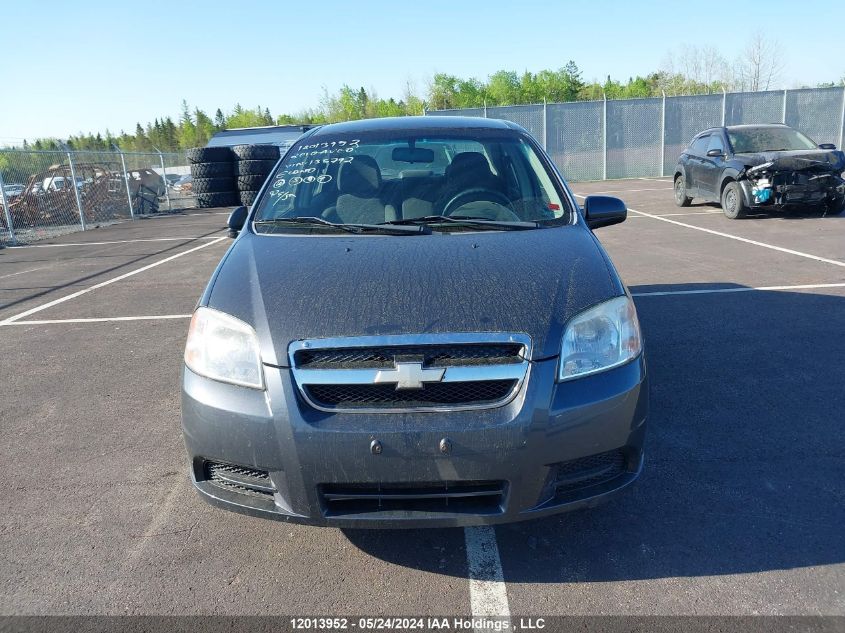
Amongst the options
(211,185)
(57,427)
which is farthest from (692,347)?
(211,185)

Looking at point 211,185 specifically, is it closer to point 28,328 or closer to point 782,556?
point 28,328

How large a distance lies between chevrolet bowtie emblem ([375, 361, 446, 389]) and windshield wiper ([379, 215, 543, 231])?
3.97ft

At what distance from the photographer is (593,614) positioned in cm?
220

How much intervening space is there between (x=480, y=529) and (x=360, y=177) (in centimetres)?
205

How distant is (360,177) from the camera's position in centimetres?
365

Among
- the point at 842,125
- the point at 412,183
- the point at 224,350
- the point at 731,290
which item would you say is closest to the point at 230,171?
the point at 731,290

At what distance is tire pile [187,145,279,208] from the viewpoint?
634 inches

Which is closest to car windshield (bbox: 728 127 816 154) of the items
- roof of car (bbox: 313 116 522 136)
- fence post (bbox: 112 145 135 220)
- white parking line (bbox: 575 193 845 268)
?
white parking line (bbox: 575 193 845 268)

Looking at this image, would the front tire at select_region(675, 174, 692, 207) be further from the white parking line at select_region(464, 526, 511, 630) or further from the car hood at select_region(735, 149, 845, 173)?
the white parking line at select_region(464, 526, 511, 630)

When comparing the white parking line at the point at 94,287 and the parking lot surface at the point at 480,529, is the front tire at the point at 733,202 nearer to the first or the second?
the parking lot surface at the point at 480,529

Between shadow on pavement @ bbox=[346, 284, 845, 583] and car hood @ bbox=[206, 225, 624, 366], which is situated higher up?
car hood @ bbox=[206, 225, 624, 366]

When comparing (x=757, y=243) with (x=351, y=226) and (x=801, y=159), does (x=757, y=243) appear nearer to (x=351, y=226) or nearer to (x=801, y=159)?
(x=801, y=159)

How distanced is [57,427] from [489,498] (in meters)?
3.01

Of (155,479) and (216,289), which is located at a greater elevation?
(216,289)
